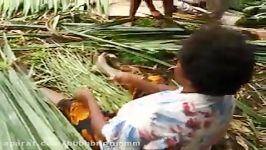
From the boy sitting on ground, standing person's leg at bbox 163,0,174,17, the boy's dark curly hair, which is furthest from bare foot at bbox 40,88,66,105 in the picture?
standing person's leg at bbox 163,0,174,17

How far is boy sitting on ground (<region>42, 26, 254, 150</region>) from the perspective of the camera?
2.02 meters

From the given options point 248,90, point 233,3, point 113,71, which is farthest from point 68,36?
point 233,3

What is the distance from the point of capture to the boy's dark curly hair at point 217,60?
2010 millimetres

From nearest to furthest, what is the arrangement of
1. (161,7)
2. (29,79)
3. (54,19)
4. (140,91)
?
(140,91) → (29,79) → (54,19) → (161,7)

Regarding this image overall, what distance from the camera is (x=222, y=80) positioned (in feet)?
6.65

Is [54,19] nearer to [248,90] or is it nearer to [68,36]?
[68,36]

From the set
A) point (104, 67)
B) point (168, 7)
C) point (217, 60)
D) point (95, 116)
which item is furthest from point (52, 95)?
point (168, 7)

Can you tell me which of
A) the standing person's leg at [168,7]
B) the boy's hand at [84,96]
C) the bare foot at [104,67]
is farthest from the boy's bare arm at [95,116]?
the standing person's leg at [168,7]

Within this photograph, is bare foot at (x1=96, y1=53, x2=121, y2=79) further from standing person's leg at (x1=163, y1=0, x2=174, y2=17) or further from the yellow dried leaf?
standing person's leg at (x1=163, y1=0, x2=174, y2=17)

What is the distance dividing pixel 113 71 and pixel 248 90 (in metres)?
0.66

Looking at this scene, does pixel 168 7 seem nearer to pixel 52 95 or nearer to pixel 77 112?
pixel 52 95

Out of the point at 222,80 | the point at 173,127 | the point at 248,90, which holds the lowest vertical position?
the point at 248,90

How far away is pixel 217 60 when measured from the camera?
2010mm

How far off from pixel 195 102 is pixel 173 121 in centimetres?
9
